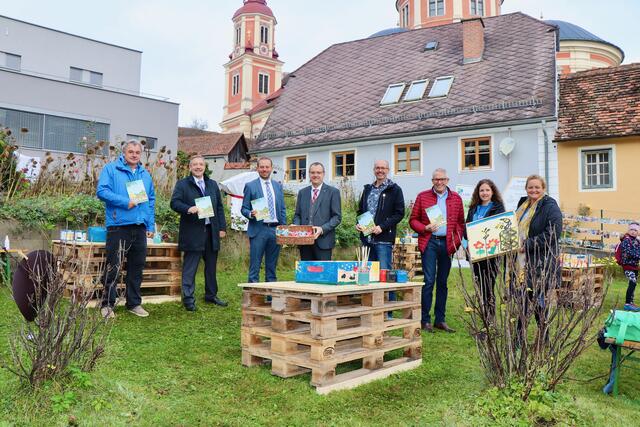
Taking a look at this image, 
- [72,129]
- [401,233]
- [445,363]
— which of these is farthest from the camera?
[72,129]

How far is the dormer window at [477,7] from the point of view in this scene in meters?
33.8

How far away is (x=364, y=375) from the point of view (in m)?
3.91

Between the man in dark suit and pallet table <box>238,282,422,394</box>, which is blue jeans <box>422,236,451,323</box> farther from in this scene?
the man in dark suit

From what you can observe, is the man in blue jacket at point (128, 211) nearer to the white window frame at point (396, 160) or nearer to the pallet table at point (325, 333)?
the pallet table at point (325, 333)

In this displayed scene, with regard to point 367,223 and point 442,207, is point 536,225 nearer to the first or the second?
point 442,207

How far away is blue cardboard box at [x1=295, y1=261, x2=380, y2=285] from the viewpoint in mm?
4039

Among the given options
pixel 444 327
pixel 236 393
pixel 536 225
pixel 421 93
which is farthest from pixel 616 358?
pixel 421 93

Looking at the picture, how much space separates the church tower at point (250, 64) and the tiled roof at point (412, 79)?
92.4 feet

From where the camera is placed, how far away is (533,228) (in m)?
4.61

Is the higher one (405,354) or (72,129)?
(72,129)

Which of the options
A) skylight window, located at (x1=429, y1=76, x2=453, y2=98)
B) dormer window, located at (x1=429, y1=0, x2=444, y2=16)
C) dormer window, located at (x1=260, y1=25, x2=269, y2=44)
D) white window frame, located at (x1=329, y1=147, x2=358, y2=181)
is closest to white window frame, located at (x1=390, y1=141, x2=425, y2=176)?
white window frame, located at (x1=329, y1=147, x2=358, y2=181)

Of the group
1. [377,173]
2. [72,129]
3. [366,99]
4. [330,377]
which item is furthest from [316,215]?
[72,129]

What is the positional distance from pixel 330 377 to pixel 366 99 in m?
18.4

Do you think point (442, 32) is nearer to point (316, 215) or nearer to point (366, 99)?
point (366, 99)
